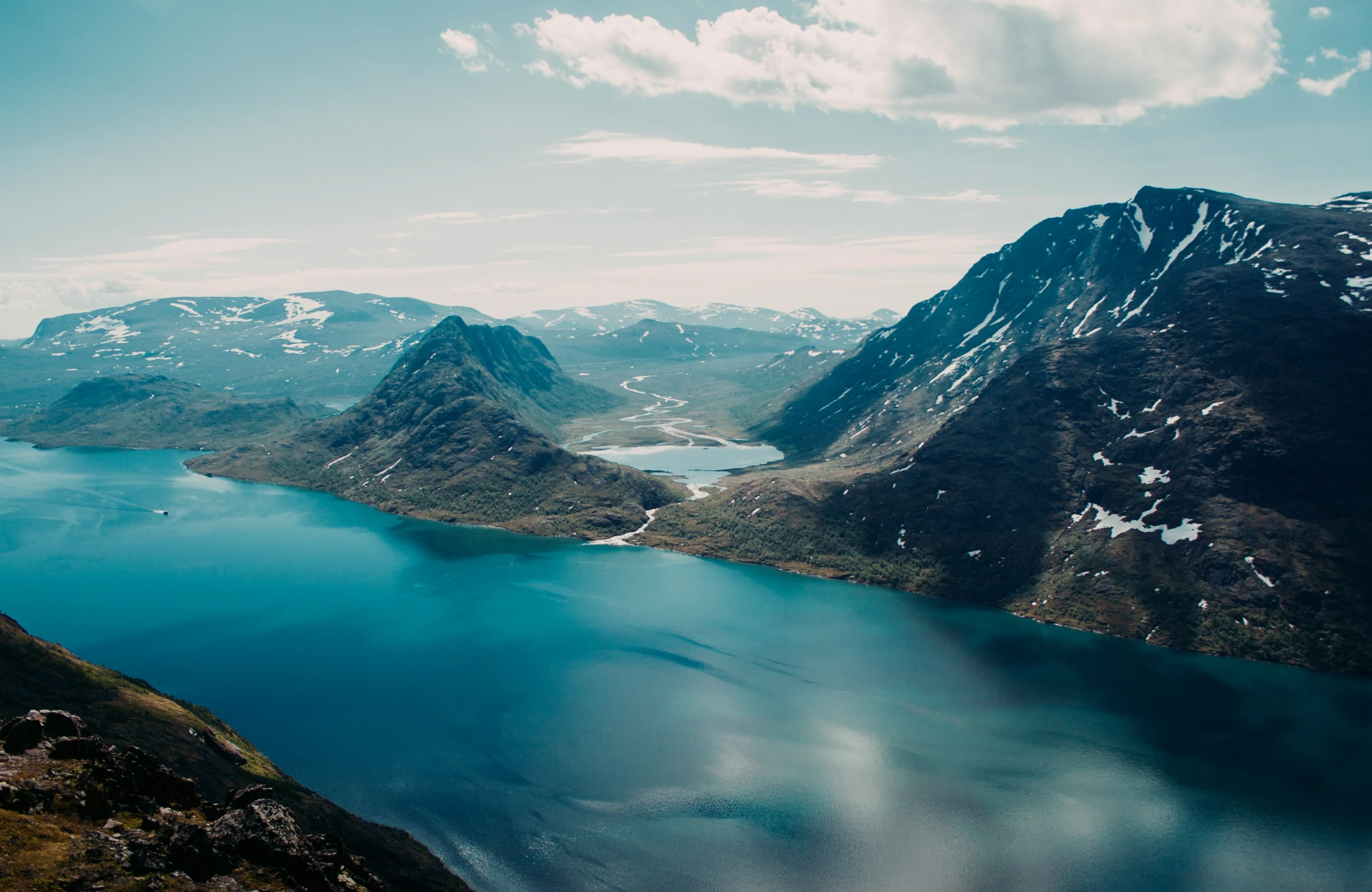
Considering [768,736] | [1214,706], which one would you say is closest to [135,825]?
[768,736]

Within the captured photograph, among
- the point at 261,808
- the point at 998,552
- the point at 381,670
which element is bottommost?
the point at 381,670

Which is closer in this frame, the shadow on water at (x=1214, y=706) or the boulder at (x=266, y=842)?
the boulder at (x=266, y=842)

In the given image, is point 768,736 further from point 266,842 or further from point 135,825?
point 135,825

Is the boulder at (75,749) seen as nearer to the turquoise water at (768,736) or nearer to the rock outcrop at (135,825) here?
the rock outcrop at (135,825)

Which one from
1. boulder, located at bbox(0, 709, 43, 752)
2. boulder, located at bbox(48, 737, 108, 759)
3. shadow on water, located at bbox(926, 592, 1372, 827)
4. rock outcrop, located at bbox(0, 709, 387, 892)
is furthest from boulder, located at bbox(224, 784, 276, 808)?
shadow on water, located at bbox(926, 592, 1372, 827)

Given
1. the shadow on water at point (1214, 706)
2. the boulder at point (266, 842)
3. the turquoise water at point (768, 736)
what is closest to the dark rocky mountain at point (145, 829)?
the boulder at point (266, 842)

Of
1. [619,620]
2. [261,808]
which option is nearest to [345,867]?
[261,808]

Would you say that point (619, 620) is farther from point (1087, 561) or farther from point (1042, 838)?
point (1087, 561)
